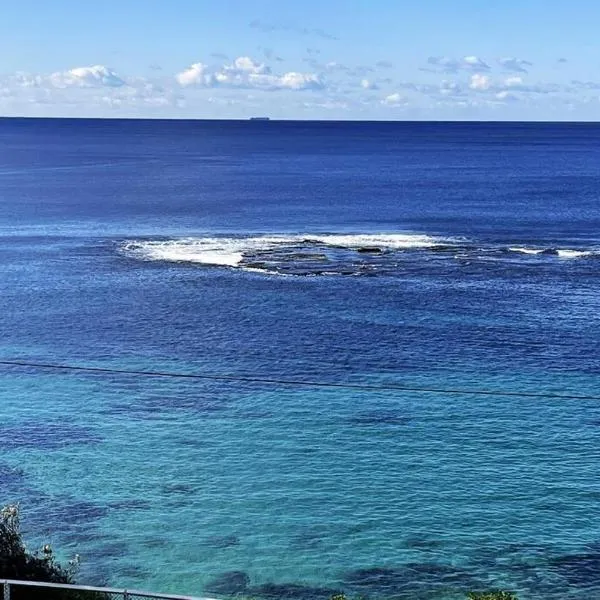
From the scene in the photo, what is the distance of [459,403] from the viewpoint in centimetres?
5547

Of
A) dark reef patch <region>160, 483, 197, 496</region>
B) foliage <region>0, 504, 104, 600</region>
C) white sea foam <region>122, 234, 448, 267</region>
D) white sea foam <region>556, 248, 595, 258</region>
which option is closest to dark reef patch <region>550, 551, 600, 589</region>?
dark reef patch <region>160, 483, 197, 496</region>

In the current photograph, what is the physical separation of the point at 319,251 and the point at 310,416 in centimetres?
4955

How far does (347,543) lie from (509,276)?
5341 cm

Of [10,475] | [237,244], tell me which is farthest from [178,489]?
[237,244]

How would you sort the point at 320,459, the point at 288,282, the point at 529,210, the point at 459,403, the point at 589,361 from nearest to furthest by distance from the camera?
the point at 320,459, the point at 459,403, the point at 589,361, the point at 288,282, the point at 529,210

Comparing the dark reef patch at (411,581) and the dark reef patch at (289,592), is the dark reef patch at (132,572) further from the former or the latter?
the dark reef patch at (411,581)

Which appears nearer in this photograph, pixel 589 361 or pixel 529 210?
pixel 589 361

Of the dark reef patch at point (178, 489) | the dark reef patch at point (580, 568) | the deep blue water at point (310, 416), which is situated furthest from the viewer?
the dark reef patch at point (178, 489)

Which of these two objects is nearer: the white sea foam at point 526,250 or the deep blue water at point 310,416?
the deep blue water at point 310,416

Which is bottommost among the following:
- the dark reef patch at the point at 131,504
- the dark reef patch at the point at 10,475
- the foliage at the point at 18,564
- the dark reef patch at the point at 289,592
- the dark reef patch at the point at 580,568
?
the dark reef patch at the point at 289,592

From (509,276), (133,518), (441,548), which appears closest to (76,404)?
(133,518)

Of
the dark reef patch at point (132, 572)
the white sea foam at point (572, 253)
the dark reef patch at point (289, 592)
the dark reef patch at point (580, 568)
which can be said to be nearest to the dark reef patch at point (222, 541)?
the dark reef patch at point (132, 572)

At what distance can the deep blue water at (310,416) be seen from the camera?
39.1 m

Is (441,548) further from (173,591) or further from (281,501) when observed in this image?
(173,591)
